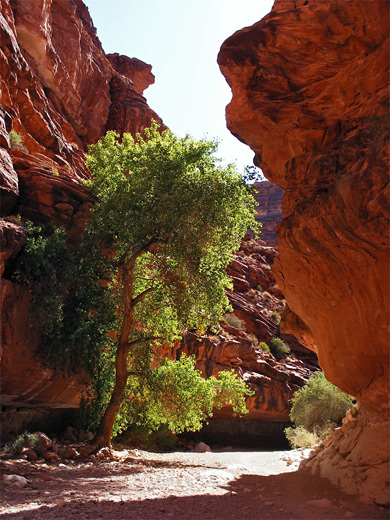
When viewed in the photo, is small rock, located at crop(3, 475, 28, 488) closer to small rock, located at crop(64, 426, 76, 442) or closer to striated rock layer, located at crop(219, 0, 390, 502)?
striated rock layer, located at crop(219, 0, 390, 502)

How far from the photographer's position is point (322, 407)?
23.5 metres

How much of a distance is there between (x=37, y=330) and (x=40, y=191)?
18.2 feet

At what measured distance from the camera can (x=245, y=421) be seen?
28719 millimetres

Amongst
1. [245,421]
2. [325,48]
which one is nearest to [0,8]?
[325,48]

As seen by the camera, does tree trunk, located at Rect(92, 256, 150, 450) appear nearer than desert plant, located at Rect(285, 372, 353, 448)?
Yes

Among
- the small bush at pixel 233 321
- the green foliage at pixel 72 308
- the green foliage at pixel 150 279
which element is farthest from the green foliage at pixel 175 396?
the small bush at pixel 233 321

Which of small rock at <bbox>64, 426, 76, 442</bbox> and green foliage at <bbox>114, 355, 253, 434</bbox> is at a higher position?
green foliage at <bbox>114, 355, 253, 434</bbox>

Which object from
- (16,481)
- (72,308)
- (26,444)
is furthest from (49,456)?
(72,308)

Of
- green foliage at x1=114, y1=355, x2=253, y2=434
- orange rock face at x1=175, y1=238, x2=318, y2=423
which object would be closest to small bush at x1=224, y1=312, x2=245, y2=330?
orange rock face at x1=175, y1=238, x2=318, y2=423

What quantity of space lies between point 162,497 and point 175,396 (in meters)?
6.57

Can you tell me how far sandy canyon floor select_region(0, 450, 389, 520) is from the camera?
4.98m

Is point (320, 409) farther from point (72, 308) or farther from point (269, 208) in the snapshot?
point (269, 208)

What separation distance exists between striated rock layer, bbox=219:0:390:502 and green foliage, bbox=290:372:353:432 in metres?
16.2

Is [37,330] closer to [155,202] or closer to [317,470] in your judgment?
[155,202]
